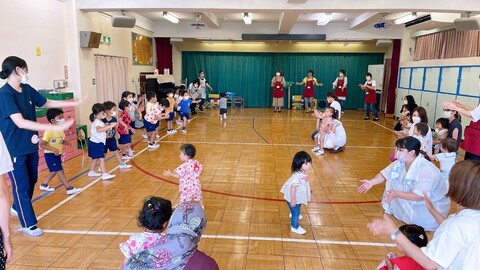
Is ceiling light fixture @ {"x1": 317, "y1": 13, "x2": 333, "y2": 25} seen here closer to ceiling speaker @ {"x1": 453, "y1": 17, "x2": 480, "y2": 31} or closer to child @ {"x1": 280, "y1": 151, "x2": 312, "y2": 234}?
ceiling speaker @ {"x1": 453, "y1": 17, "x2": 480, "y2": 31}

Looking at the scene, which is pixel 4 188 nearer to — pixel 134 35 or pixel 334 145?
pixel 334 145

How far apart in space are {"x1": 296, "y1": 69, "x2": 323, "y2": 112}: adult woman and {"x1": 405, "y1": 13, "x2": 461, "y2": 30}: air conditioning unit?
13.4 ft

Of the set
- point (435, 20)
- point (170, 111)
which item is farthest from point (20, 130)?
point (435, 20)

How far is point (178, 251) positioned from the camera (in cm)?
169

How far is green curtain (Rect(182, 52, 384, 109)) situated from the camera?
51.4 ft

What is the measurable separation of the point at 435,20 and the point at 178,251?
997cm

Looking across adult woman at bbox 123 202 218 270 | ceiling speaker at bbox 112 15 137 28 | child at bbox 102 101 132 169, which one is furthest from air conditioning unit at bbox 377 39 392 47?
adult woman at bbox 123 202 218 270

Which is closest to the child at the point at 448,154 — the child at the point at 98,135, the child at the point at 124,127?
the child at the point at 98,135

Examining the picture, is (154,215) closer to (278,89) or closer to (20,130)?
Answer: (20,130)

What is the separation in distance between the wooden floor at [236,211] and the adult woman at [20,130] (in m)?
0.39

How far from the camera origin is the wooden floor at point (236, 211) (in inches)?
127

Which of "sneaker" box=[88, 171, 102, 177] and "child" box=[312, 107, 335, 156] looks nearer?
"sneaker" box=[88, 171, 102, 177]

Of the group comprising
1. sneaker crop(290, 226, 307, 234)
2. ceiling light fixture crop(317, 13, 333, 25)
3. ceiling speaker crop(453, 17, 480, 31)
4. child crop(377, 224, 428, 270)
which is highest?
ceiling light fixture crop(317, 13, 333, 25)

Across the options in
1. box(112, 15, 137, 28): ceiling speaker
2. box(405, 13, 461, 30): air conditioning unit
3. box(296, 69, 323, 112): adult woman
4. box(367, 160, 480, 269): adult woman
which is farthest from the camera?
box(296, 69, 323, 112): adult woman
